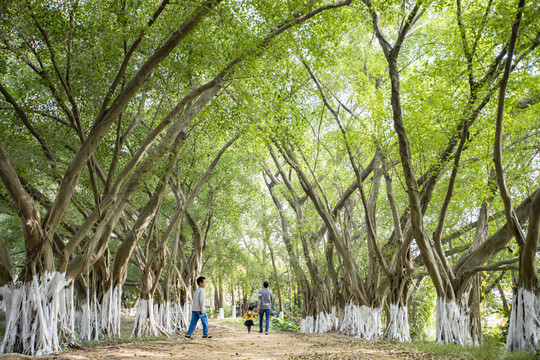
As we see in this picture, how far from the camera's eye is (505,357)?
5.27m

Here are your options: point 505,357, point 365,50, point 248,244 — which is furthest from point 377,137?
point 248,244

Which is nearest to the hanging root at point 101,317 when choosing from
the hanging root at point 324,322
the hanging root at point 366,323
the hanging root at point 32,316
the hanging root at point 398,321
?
the hanging root at point 32,316

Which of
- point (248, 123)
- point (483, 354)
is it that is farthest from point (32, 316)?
point (483, 354)

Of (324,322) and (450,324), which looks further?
(324,322)

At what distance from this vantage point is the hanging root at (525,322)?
618 cm

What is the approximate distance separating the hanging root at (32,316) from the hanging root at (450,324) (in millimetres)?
7352

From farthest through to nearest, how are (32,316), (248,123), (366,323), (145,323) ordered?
(366,323) < (145,323) < (248,123) < (32,316)

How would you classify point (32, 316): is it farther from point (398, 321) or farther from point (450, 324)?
point (398, 321)

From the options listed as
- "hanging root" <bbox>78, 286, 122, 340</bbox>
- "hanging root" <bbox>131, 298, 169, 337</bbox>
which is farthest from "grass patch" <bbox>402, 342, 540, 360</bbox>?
"hanging root" <bbox>78, 286, 122, 340</bbox>

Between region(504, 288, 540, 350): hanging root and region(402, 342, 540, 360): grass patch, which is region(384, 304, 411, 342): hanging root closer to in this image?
region(402, 342, 540, 360): grass patch

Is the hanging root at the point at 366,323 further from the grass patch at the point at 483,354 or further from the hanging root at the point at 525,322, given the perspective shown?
the hanging root at the point at 525,322

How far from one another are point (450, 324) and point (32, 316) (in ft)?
25.9

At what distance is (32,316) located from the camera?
628 cm

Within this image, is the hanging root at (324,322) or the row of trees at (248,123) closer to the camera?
the row of trees at (248,123)
